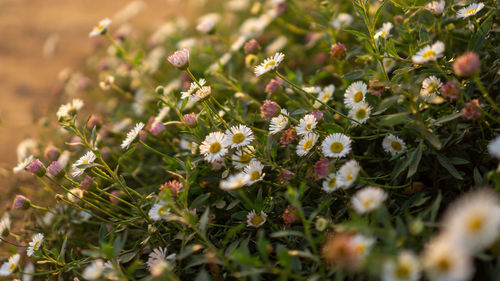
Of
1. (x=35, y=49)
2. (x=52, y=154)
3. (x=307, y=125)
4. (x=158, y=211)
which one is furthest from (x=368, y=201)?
(x=35, y=49)

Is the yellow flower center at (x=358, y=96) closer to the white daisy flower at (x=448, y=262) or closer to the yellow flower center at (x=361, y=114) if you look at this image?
the yellow flower center at (x=361, y=114)

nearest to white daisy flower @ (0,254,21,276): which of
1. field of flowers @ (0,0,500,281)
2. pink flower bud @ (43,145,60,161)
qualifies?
field of flowers @ (0,0,500,281)

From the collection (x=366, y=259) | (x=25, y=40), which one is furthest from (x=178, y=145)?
(x=25, y=40)

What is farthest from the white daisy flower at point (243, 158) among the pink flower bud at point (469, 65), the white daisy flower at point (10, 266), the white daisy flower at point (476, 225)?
the white daisy flower at point (10, 266)

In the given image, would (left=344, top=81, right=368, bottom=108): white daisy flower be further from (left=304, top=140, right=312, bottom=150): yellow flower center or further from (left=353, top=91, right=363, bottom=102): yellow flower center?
(left=304, top=140, right=312, bottom=150): yellow flower center

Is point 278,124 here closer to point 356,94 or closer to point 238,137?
point 238,137
